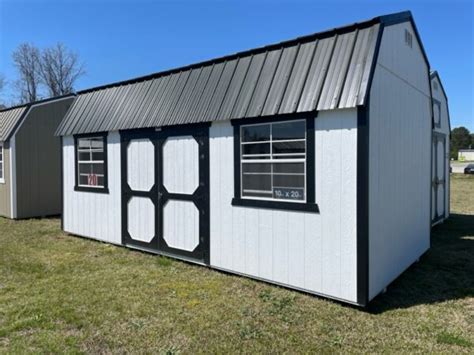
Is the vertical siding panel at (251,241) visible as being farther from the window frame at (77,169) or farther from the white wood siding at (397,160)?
the window frame at (77,169)

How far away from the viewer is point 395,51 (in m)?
5.40

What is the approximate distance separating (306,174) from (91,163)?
216 inches

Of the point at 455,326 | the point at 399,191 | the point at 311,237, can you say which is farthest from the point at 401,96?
the point at 455,326

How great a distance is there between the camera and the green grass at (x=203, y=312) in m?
3.66

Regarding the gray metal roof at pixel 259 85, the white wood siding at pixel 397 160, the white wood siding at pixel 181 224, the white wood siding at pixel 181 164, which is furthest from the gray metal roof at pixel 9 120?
the white wood siding at pixel 397 160

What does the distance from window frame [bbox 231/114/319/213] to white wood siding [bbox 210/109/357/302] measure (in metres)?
0.07

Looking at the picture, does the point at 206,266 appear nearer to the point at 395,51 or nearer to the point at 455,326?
the point at 455,326

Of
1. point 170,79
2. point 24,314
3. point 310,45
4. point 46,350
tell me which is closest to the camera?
point 46,350

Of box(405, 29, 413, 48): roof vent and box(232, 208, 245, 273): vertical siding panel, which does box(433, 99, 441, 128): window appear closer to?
box(405, 29, 413, 48): roof vent

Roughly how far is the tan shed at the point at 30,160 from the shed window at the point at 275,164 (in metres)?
8.90

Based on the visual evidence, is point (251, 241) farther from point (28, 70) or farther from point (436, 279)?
point (28, 70)

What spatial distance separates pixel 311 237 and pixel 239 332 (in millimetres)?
1587

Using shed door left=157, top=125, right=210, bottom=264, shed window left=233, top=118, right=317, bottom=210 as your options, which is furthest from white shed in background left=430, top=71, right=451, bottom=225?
shed door left=157, top=125, right=210, bottom=264

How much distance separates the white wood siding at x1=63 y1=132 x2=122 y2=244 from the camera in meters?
7.82
